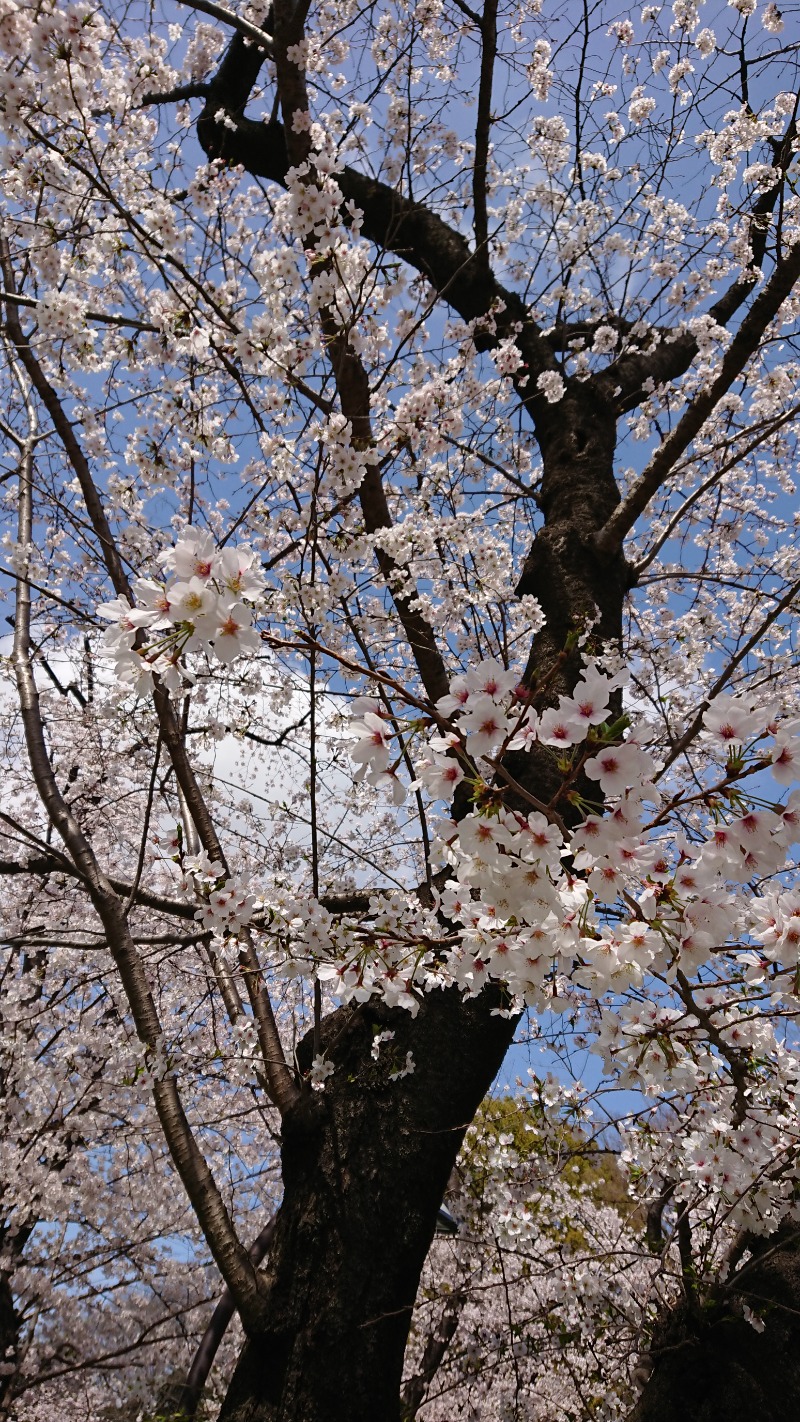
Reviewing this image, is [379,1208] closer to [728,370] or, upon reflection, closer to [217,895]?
[217,895]

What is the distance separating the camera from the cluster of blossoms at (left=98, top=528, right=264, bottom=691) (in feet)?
3.53

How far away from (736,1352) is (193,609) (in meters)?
2.56

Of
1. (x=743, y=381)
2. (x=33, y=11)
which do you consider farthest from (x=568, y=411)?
(x=33, y=11)

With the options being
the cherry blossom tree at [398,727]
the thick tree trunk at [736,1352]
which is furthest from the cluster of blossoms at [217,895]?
the thick tree trunk at [736,1352]

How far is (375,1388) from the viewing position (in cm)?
177

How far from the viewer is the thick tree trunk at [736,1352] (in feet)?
6.40

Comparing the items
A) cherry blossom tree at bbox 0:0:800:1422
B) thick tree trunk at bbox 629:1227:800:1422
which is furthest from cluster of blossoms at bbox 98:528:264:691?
thick tree trunk at bbox 629:1227:800:1422

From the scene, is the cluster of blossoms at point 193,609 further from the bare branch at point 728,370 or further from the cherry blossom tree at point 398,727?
the bare branch at point 728,370

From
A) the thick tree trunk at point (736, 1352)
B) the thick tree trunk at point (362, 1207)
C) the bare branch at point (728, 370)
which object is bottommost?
the thick tree trunk at point (736, 1352)

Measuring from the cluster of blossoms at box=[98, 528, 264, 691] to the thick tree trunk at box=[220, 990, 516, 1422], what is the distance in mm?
1546

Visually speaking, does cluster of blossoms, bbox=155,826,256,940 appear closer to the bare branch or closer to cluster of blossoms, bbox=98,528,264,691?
cluster of blossoms, bbox=98,528,264,691

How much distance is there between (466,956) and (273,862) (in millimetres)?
4450

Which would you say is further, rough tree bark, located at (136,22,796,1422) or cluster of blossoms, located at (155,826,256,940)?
cluster of blossoms, located at (155,826,256,940)

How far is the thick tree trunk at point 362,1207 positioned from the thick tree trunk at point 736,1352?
856 mm
